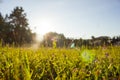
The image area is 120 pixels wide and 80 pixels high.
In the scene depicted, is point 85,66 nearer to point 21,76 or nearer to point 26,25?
point 21,76

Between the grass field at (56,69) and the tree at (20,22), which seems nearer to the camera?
the grass field at (56,69)

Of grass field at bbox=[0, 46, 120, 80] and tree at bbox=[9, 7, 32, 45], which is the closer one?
grass field at bbox=[0, 46, 120, 80]

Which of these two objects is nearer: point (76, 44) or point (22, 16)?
point (76, 44)

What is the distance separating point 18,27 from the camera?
133 feet

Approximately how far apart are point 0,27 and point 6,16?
615 centimetres

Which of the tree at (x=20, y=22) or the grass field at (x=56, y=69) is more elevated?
the tree at (x=20, y=22)

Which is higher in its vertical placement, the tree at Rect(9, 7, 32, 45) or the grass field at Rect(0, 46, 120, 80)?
the tree at Rect(9, 7, 32, 45)

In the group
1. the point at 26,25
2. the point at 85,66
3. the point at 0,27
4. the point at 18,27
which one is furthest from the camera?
the point at 26,25

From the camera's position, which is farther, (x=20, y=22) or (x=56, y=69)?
(x=20, y=22)

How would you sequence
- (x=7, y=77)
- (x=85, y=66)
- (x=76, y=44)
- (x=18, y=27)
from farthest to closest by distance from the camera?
(x=18, y=27)
(x=76, y=44)
(x=85, y=66)
(x=7, y=77)

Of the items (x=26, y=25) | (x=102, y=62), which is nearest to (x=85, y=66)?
(x=102, y=62)

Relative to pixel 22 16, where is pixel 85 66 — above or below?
below

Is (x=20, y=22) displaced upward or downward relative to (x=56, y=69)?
upward

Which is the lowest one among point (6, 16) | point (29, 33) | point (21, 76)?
point (21, 76)
